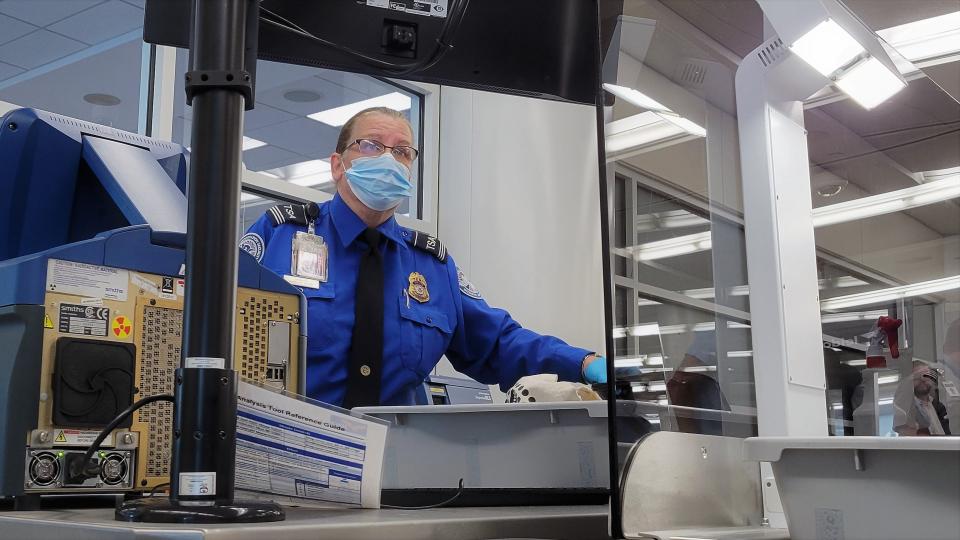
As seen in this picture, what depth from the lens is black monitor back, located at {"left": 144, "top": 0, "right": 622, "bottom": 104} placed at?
111cm

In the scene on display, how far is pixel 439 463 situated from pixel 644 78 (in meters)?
0.54

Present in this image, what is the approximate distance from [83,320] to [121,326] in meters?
0.04

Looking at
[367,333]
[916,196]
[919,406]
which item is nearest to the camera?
[919,406]

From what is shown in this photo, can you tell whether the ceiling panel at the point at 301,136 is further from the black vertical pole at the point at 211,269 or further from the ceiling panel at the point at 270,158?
the black vertical pole at the point at 211,269

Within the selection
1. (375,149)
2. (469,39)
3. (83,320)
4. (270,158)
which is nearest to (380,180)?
(375,149)

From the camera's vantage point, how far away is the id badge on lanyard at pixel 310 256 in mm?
1994

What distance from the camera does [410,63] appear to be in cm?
116

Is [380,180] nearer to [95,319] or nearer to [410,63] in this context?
[410,63]

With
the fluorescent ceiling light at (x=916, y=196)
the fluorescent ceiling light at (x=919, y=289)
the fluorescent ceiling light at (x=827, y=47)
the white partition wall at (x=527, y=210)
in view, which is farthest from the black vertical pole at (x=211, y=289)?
the white partition wall at (x=527, y=210)

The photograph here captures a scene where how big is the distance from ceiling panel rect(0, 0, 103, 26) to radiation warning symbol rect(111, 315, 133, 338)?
125 inches

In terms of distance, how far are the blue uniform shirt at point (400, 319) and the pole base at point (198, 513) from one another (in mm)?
1074

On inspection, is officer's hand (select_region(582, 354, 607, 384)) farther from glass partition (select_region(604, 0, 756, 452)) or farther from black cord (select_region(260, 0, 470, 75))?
black cord (select_region(260, 0, 470, 75))

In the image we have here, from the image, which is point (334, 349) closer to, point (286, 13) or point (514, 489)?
point (514, 489)

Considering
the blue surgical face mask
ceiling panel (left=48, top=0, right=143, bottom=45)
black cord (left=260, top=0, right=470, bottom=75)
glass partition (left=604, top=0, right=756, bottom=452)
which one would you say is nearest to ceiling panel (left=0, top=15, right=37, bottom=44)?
ceiling panel (left=48, top=0, right=143, bottom=45)
